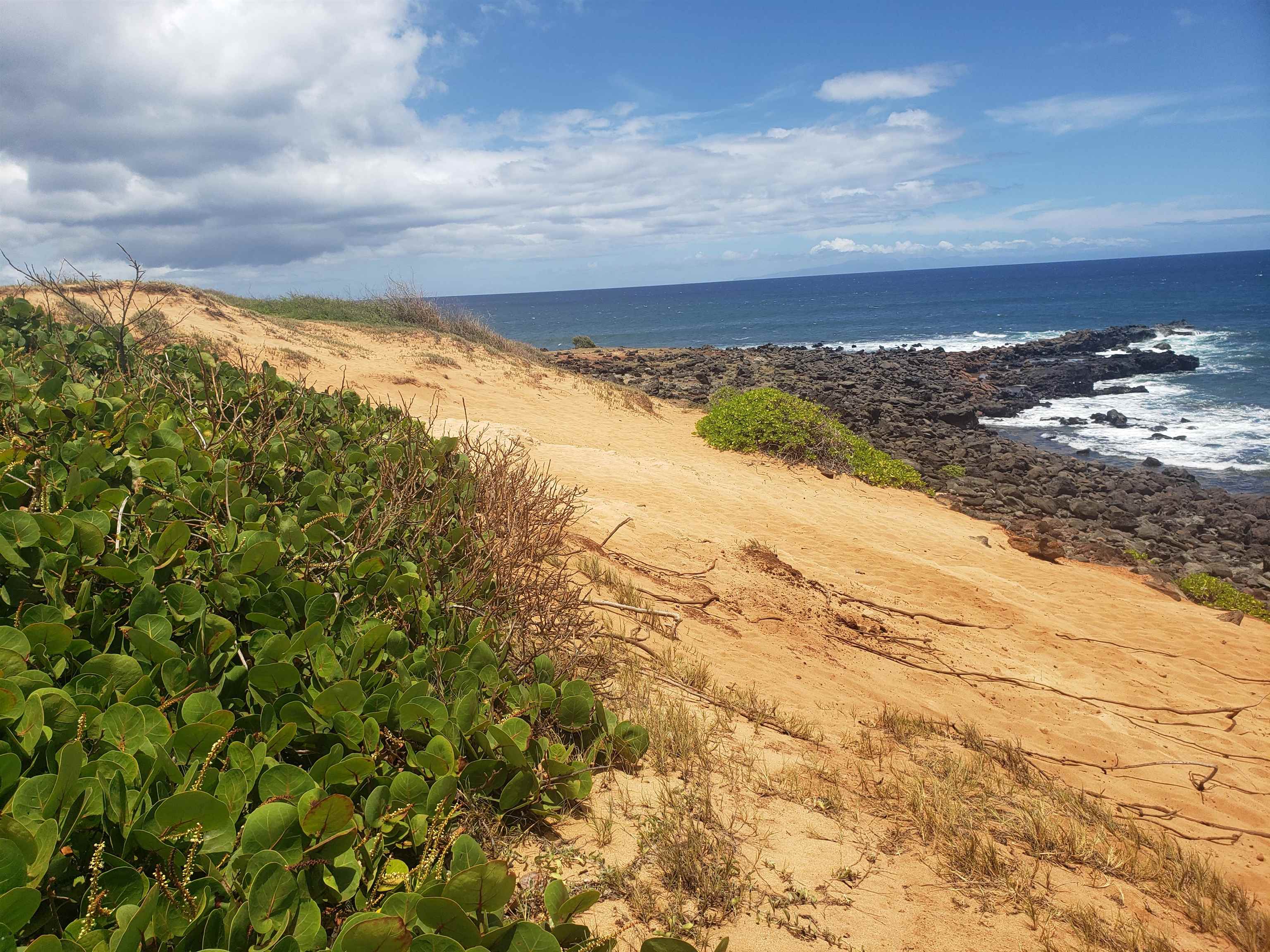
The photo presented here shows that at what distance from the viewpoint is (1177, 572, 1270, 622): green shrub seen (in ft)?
32.0

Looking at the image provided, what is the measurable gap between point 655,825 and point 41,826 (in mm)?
1854

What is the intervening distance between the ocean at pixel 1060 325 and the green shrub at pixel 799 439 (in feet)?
30.1

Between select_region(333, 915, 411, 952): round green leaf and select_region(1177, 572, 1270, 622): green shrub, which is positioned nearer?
select_region(333, 915, 411, 952): round green leaf

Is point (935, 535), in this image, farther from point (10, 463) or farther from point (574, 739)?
point (10, 463)

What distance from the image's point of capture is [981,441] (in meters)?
18.2

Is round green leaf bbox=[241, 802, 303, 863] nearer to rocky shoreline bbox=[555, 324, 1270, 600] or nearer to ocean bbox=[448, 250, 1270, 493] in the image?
rocky shoreline bbox=[555, 324, 1270, 600]

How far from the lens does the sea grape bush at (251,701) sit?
1.42m

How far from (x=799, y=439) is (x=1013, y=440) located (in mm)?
10975

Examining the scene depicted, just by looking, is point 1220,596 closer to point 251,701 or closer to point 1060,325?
point 251,701

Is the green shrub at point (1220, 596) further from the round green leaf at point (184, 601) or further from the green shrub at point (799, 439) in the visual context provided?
the round green leaf at point (184, 601)

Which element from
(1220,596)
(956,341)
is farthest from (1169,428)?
(956,341)

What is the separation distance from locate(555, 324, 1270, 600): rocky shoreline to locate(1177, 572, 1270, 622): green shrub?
324 millimetres

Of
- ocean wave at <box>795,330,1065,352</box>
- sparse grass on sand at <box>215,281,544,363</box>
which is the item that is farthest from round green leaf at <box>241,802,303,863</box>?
ocean wave at <box>795,330,1065,352</box>

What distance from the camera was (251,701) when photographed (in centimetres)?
199
